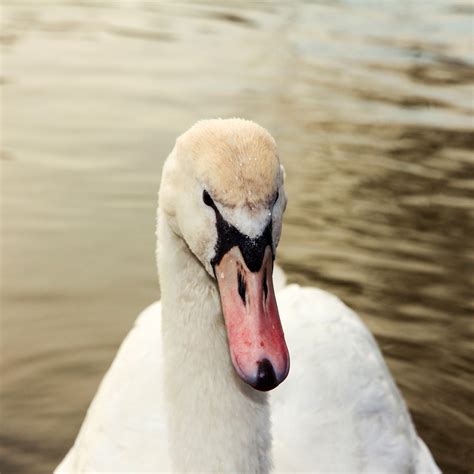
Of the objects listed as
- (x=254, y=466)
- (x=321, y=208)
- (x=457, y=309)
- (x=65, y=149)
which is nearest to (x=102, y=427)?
(x=254, y=466)

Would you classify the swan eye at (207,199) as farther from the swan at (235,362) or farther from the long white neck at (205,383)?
the long white neck at (205,383)

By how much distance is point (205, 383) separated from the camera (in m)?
3.22

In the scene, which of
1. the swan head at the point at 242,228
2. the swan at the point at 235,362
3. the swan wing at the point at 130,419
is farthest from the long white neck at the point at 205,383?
the swan wing at the point at 130,419

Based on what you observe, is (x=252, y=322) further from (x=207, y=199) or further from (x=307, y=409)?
(x=307, y=409)

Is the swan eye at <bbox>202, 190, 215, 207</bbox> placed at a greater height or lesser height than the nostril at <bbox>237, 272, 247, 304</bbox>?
greater

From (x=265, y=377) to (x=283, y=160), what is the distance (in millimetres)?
5946

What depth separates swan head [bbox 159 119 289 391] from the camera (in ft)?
8.63

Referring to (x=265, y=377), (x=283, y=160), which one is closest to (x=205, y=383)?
(x=265, y=377)

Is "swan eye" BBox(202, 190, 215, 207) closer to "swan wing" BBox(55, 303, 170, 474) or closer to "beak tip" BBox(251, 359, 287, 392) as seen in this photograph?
"beak tip" BBox(251, 359, 287, 392)

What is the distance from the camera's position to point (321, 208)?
7.52 m

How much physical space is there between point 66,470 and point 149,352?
23.7 inches

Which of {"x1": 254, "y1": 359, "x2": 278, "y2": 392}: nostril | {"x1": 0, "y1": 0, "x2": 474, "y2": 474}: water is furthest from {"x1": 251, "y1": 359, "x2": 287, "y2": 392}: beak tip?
{"x1": 0, "y1": 0, "x2": 474, "y2": 474}: water

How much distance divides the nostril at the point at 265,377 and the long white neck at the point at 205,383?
609mm

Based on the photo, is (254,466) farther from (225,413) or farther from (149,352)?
(149,352)
